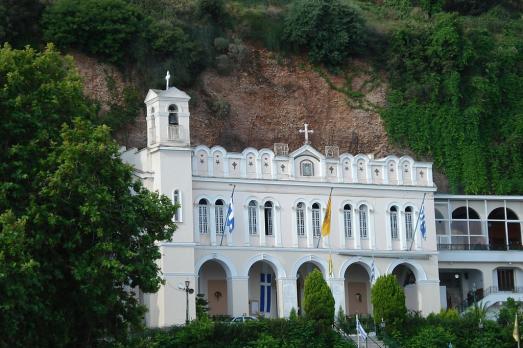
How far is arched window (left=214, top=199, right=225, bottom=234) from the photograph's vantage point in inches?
2201

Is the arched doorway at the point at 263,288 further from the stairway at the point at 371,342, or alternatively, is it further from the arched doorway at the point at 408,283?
the arched doorway at the point at 408,283

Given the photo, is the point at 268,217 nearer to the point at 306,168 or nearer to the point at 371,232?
the point at 306,168

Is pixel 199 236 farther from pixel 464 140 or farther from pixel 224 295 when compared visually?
pixel 464 140

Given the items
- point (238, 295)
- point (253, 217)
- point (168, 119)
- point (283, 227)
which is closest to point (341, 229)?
point (283, 227)

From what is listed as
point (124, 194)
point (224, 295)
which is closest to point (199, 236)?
point (224, 295)

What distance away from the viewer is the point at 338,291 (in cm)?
5747

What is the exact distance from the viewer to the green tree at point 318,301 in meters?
51.4

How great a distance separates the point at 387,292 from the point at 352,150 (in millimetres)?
18535

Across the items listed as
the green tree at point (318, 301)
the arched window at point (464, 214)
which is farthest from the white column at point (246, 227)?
the arched window at point (464, 214)

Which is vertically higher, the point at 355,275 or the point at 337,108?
the point at 337,108

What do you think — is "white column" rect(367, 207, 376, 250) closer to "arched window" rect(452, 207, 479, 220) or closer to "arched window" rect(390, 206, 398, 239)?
"arched window" rect(390, 206, 398, 239)

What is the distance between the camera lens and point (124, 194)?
40312 mm

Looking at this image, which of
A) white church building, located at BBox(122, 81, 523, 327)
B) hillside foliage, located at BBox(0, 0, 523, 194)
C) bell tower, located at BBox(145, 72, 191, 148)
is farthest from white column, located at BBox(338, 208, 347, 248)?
hillside foliage, located at BBox(0, 0, 523, 194)

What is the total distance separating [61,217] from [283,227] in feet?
65.9
